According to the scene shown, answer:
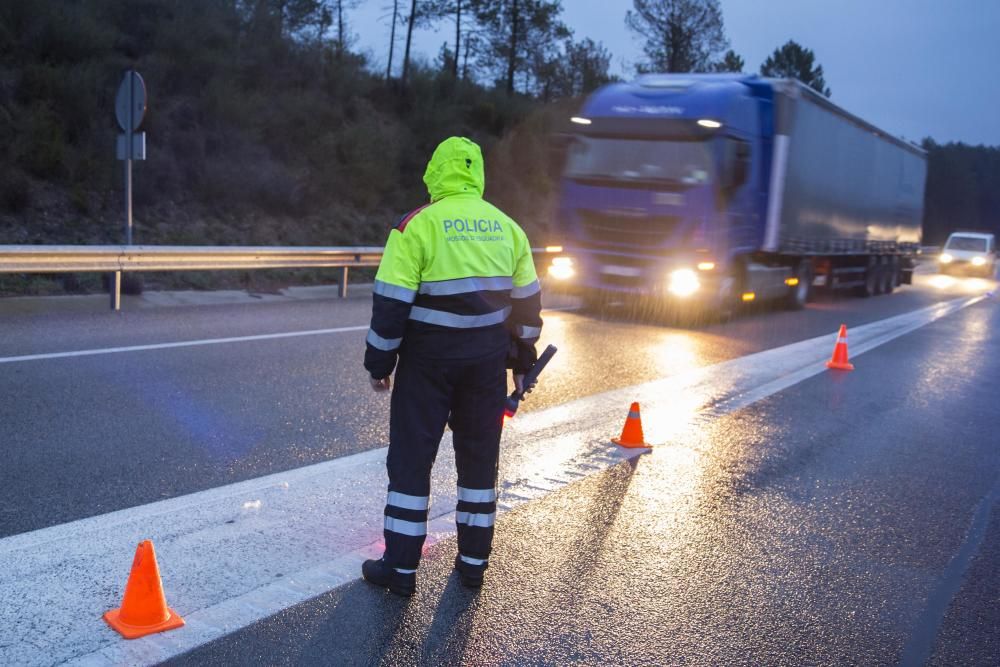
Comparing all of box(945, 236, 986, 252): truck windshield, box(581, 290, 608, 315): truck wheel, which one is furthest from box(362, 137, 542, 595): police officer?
box(945, 236, 986, 252): truck windshield

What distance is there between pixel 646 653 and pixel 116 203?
1812 centimetres

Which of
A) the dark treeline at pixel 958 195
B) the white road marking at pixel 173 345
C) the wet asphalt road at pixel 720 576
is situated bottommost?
the wet asphalt road at pixel 720 576

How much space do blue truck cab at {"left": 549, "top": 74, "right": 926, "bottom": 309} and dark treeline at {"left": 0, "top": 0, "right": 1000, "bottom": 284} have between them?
3.57 meters

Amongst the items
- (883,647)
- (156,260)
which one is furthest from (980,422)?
(156,260)

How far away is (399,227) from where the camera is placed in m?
3.94

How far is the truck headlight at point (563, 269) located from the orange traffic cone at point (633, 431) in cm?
783

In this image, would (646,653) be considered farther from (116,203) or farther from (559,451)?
(116,203)

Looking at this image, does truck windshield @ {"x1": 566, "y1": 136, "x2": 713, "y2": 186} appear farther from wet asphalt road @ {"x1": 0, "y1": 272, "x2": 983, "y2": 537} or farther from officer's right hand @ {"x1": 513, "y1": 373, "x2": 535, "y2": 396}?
officer's right hand @ {"x1": 513, "y1": 373, "x2": 535, "y2": 396}

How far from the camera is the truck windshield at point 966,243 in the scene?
1481 inches

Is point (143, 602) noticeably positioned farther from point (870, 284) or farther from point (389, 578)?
point (870, 284)

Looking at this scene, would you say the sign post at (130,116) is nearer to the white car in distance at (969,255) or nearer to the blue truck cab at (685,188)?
the blue truck cab at (685,188)

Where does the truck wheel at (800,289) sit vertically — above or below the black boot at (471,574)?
above

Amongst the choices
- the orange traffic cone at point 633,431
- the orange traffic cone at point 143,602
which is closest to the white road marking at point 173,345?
the orange traffic cone at point 633,431

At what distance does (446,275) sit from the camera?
3.95 m
